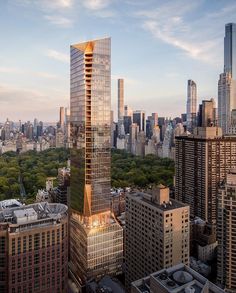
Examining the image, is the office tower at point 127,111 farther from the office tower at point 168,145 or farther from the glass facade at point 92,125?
the glass facade at point 92,125

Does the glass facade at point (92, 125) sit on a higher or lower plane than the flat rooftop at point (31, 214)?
higher

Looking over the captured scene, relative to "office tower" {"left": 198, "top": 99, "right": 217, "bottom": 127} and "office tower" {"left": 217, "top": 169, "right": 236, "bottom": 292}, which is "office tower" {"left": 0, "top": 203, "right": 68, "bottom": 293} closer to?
"office tower" {"left": 217, "top": 169, "right": 236, "bottom": 292}

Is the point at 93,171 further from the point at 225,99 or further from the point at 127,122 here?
the point at 127,122

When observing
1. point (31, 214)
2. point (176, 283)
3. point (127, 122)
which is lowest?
point (176, 283)

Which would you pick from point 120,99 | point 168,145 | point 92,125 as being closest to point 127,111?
point 120,99

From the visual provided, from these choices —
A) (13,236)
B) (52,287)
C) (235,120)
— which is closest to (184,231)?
(52,287)

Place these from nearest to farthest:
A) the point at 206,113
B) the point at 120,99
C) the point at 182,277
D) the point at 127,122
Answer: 1. the point at 182,277
2. the point at 206,113
3. the point at 127,122
4. the point at 120,99

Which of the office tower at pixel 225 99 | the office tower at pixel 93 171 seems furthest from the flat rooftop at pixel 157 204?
the office tower at pixel 225 99

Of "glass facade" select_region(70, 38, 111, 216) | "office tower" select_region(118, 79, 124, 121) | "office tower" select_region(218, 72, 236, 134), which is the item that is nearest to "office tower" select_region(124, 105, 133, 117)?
"office tower" select_region(118, 79, 124, 121)
